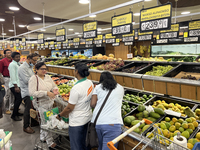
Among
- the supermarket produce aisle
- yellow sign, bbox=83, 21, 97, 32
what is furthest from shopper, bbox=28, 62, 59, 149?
yellow sign, bbox=83, 21, 97, 32

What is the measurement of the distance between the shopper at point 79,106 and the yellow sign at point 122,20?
2255 mm

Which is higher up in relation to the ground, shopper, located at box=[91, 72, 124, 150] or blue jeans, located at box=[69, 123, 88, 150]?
shopper, located at box=[91, 72, 124, 150]

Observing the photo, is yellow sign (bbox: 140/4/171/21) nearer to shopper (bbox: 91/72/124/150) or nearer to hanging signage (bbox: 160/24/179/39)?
shopper (bbox: 91/72/124/150)

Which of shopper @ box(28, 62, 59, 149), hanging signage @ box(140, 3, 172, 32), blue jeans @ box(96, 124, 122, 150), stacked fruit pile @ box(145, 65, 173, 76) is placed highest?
hanging signage @ box(140, 3, 172, 32)

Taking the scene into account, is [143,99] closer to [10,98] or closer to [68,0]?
[68,0]

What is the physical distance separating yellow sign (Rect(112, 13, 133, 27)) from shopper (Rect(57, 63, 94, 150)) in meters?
2.26

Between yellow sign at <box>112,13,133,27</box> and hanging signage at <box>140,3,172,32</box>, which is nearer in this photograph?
hanging signage at <box>140,3,172,32</box>

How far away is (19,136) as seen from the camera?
13.0 feet

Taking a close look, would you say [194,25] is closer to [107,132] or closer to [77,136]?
[107,132]

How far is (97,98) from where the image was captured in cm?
228

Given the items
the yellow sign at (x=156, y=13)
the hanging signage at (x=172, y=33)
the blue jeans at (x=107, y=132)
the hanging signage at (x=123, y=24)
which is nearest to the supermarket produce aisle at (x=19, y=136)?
the blue jeans at (x=107, y=132)

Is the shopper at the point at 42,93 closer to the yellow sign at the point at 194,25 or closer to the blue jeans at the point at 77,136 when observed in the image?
the blue jeans at the point at 77,136

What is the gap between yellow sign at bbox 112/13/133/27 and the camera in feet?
12.8

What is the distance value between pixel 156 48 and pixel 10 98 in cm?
1105
